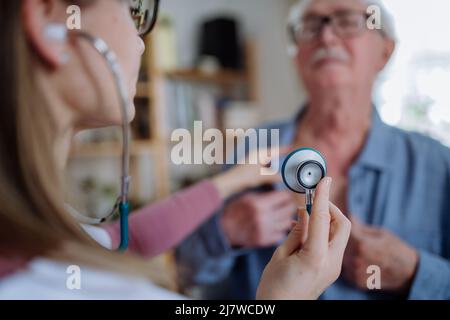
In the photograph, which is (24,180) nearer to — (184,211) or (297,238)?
(297,238)

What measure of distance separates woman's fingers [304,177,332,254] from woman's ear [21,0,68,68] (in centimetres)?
27

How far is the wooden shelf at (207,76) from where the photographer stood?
6.57ft

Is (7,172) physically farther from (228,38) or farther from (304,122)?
(228,38)

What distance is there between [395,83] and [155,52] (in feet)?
4.16

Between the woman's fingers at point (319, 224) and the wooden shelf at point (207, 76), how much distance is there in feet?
5.41

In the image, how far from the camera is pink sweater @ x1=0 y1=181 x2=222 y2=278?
2.13 feet

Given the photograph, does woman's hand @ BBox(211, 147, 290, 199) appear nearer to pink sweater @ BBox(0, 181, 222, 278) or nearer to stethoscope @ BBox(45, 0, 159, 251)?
→ pink sweater @ BBox(0, 181, 222, 278)

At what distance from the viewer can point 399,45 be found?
2.35ft

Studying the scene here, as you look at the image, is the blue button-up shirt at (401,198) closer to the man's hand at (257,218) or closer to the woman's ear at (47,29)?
the man's hand at (257,218)

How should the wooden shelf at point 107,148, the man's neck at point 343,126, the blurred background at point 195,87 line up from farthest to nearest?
A: 1. the wooden shelf at point 107,148
2. the blurred background at point 195,87
3. the man's neck at point 343,126

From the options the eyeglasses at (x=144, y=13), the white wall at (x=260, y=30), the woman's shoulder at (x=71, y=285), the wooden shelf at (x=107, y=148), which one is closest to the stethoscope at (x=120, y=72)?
the eyeglasses at (x=144, y=13)

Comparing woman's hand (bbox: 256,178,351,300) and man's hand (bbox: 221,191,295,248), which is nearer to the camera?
woman's hand (bbox: 256,178,351,300)

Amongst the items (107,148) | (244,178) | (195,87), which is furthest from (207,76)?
(244,178)

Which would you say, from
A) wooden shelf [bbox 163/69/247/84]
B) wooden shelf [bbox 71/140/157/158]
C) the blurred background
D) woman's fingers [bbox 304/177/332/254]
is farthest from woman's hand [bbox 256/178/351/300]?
wooden shelf [bbox 163/69/247/84]
